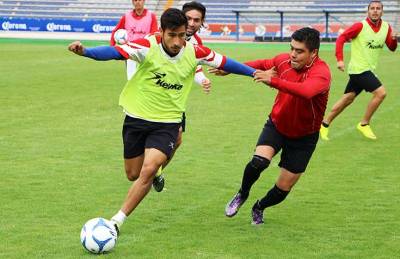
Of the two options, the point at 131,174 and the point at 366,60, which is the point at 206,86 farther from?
the point at 366,60

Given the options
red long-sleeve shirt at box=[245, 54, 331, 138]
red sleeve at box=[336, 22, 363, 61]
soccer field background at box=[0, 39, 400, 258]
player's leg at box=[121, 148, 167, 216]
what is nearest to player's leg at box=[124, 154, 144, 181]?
soccer field background at box=[0, 39, 400, 258]

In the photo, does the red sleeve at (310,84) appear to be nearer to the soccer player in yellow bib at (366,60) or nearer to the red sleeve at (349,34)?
the red sleeve at (349,34)

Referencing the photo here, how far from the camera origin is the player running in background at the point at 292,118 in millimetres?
7555

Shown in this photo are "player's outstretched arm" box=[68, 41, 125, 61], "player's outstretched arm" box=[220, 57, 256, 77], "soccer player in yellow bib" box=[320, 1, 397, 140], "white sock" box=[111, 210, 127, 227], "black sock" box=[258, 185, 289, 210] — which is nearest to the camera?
"player's outstretched arm" box=[68, 41, 125, 61]

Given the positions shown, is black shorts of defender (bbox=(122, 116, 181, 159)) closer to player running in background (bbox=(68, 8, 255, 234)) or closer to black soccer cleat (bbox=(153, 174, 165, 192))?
player running in background (bbox=(68, 8, 255, 234))

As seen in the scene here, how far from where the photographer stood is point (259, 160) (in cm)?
780

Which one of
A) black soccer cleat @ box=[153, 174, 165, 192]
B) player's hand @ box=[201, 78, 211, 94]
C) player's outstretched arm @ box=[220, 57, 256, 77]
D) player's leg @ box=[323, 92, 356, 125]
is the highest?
player's outstretched arm @ box=[220, 57, 256, 77]

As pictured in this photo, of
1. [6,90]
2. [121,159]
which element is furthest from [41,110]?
[121,159]

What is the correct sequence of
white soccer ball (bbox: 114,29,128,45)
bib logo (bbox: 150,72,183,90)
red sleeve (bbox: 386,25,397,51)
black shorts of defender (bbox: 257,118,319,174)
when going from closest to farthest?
bib logo (bbox: 150,72,183,90), black shorts of defender (bbox: 257,118,319,174), white soccer ball (bbox: 114,29,128,45), red sleeve (bbox: 386,25,397,51)

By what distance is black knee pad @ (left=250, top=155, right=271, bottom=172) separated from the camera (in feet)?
25.5

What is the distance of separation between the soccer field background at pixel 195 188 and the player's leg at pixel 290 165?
24 cm

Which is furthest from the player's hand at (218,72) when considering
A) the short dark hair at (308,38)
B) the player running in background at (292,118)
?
the short dark hair at (308,38)

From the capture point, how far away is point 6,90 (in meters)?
20.0

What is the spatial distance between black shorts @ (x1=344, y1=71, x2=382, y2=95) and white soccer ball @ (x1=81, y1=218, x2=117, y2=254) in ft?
27.3
